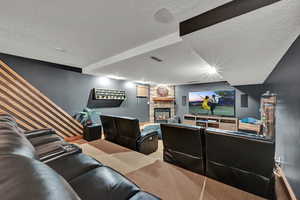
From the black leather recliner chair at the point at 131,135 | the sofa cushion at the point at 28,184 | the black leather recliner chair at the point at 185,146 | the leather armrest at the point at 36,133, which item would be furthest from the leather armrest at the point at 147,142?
the sofa cushion at the point at 28,184

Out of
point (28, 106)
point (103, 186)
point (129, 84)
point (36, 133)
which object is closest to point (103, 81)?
point (129, 84)

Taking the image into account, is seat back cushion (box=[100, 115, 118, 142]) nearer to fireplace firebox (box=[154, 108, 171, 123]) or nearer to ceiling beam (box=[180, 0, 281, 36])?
ceiling beam (box=[180, 0, 281, 36])

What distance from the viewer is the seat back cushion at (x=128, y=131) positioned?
9.21 feet

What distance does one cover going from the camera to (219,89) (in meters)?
6.05

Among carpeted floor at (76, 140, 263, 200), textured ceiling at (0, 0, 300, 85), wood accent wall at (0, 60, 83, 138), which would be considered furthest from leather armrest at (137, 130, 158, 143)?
wood accent wall at (0, 60, 83, 138)

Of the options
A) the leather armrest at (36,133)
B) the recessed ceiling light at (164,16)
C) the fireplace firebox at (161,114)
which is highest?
the recessed ceiling light at (164,16)

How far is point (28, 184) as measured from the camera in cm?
41

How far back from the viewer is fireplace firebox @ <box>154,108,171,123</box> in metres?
7.36

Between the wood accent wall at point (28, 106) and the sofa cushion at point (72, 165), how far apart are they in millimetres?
3249

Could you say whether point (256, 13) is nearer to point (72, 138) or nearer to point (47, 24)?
point (47, 24)

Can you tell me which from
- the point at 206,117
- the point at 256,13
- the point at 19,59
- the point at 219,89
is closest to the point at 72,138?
the point at 19,59

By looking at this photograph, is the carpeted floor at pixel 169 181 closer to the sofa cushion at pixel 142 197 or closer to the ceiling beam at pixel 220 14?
the sofa cushion at pixel 142 197

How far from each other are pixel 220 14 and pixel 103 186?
2.13 metres

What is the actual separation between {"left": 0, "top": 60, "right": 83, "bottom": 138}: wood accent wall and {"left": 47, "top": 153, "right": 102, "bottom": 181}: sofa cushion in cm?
325
